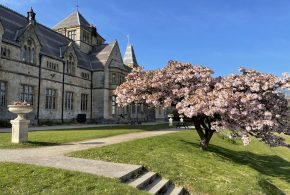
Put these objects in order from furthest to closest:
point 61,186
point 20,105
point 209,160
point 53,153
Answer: point 209,160 < point 20,105 < point 53,153 < point 61,186

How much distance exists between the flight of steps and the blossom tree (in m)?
5.33

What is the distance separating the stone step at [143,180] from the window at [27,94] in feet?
83.5

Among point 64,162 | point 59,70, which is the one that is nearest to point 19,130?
point 64,162

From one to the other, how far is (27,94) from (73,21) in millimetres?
22791

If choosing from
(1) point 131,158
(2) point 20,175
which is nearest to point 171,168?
(1) point 131,158

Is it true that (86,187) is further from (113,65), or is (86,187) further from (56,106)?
(113,65)

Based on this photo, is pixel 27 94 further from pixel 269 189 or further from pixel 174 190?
pixel 269 189

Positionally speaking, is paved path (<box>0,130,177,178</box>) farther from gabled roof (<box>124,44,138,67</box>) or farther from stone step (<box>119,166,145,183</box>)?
gabled roof (<box>124,44,138,67</box>)

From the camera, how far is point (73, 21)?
53.8 m

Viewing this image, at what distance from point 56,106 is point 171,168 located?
94.2 feet

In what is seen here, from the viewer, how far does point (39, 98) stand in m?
36.5

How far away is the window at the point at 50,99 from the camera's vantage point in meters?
38.2

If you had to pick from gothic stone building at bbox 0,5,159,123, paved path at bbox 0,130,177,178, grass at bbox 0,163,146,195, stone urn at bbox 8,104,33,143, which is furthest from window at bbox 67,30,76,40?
grass at bbox 0,163,146,195

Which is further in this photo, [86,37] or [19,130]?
[86,37]
